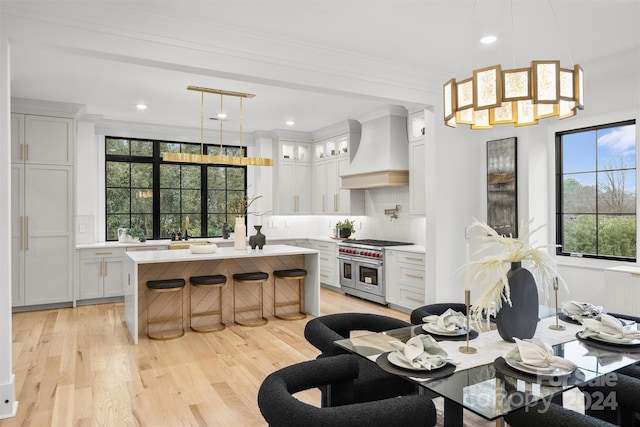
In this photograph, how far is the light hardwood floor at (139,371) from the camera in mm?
2768

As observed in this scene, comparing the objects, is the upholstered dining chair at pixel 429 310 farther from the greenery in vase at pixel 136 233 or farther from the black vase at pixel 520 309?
the greenery in vase at pixel 136 233

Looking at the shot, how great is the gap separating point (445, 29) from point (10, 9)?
313 cm

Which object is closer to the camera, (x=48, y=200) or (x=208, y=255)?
(x=208, y=255)

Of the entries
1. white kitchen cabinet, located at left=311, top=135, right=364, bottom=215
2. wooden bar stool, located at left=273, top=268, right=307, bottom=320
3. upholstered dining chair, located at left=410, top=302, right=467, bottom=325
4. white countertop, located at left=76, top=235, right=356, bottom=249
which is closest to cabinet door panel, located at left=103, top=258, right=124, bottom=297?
white countertop, located at left=76, top=235, right=356, bottom=249

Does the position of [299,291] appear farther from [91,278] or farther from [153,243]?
[91,278]

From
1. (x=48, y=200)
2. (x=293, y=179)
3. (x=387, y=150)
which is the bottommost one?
(x=48, y=200)

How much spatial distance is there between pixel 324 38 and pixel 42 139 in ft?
13.6

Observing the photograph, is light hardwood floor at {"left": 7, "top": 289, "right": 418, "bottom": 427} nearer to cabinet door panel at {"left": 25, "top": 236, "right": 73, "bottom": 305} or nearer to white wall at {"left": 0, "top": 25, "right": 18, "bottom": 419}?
white wall at {"left": 0, "top": 25, "right": 18, "bottom": 419}

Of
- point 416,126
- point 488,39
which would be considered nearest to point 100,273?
point 416,126

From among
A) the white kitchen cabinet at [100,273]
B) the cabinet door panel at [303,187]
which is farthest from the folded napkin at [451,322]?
the cabinet door panel at [303,187]

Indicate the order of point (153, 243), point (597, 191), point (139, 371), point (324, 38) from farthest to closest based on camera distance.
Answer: point (153, 243)
point (597, 191)
point (324, 38)
point (139, 371)

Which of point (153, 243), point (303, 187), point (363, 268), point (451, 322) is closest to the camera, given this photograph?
point (451, 322)

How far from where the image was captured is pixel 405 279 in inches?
215

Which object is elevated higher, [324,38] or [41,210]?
[324,38]
